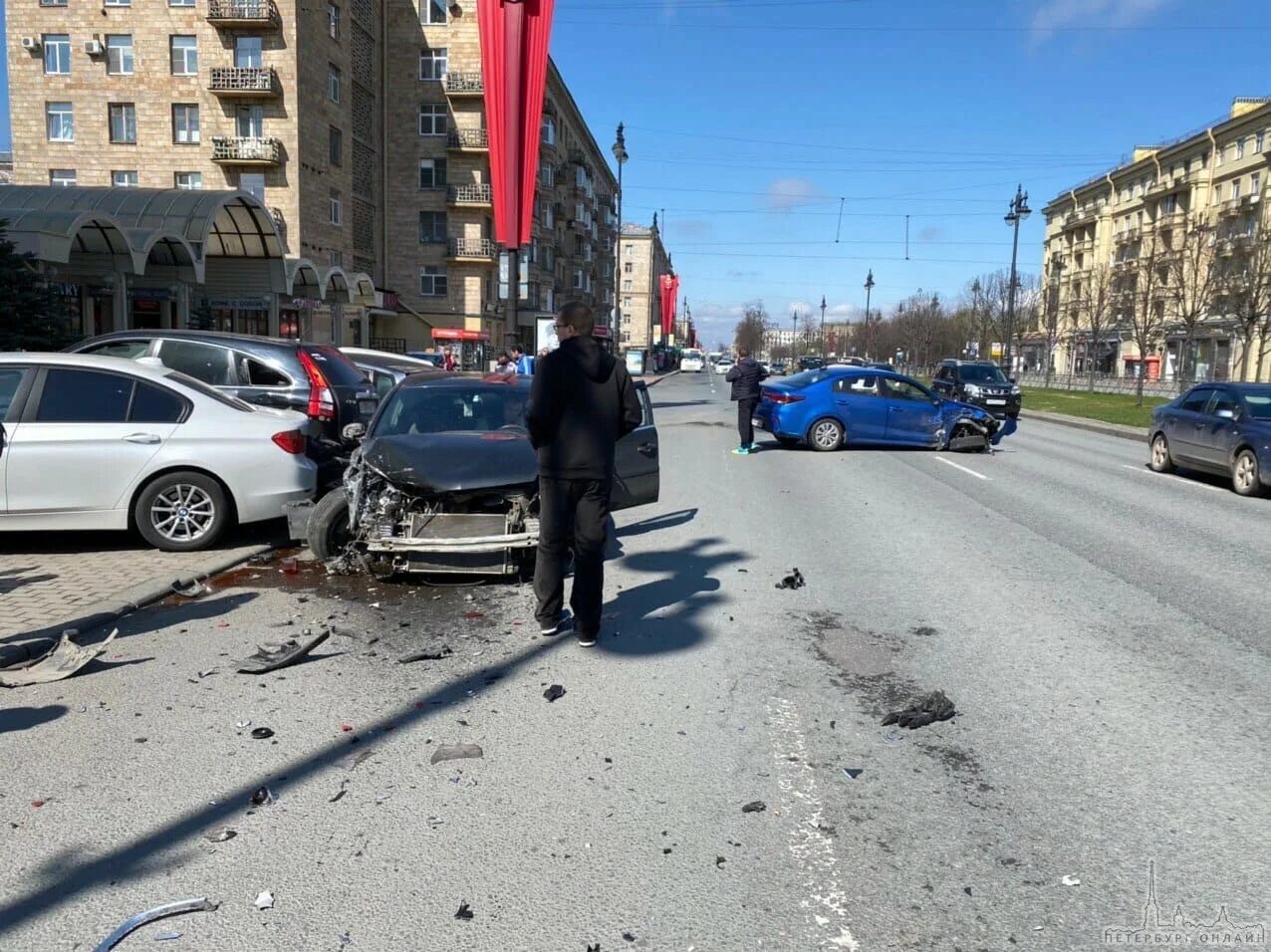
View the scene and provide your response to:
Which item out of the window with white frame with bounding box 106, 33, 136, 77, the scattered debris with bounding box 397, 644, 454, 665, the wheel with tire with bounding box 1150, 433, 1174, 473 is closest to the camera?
the scattered debris with bounding box 397, 644, 454, 665

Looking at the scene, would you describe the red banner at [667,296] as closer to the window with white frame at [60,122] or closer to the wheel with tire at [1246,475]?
the window with white frame at [60,122]

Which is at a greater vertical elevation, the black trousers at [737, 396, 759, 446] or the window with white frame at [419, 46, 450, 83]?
the window with white frame at [419, 46, 450, 83]

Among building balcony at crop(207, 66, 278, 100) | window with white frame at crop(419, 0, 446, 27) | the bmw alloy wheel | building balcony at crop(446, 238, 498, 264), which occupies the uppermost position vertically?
window with white frame at crop(419, 0, 446, 27)

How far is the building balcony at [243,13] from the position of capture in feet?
125

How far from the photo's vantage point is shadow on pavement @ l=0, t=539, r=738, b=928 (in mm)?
3105

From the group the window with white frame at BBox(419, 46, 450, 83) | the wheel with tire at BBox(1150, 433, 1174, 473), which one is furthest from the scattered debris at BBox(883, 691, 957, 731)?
the window with white frame at BBox(419, 46, 450, 83)

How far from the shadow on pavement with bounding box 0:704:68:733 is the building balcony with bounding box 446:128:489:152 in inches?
2000

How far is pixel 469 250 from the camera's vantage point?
52.3 meters

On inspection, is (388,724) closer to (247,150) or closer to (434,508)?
(434,508)

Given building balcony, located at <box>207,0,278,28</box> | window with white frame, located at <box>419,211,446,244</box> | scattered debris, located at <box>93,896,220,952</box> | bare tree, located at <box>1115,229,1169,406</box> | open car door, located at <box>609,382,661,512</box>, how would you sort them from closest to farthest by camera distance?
scattered debris, located at <box>93,896,220,952</box>
open car door, located at <box>609,382,661,512</box>
building balcony, located at <box>207,0,278,28</box>
bare tree, located at <box>1115,229,1169,406</box>
window with white frame, located at <box>419,211,446,244</box>

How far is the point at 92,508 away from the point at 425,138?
161 ft

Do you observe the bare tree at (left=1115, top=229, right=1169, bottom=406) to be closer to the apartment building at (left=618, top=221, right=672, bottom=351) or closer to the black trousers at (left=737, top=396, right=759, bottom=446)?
the black trousers at (left=737, top=396, right=759, bottom=446)

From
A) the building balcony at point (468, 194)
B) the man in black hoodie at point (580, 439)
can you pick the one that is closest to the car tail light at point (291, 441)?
the man in black hoodie at point (580, 439)

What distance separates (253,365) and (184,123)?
36097 millimetres
